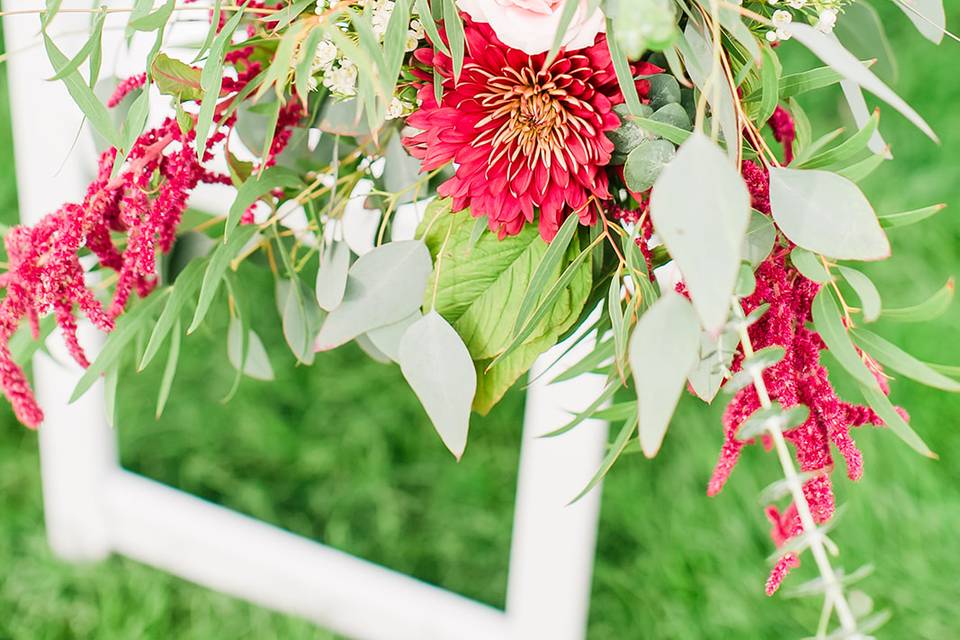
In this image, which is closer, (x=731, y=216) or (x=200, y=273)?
(x=731, y=216)

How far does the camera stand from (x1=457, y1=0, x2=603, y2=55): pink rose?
38 centimetres

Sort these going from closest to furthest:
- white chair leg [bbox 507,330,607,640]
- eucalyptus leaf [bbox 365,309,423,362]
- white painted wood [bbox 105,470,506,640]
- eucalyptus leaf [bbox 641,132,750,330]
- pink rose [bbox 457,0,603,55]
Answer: eucalyptus leaf [bbox 641,132,750,330]
pink rose [bbox 457,0,603,55]
eucalyptus leaf [bbox 365,309,423,362]
white chair leg [bbox 507,330,607,640]
white painted wood [bbox 105,470,506,640]

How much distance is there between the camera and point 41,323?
0.59 m

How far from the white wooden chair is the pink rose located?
0.32 m

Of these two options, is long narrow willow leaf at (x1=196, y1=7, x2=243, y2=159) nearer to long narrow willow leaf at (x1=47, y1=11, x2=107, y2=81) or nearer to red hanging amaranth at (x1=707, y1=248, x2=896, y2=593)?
long narrow willow leaf at (x1=47, y1=11, x2=107, y2=81)

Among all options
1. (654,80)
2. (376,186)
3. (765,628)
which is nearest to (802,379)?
(654,80)

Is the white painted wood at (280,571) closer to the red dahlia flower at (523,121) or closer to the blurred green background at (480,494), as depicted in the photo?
the blurred green background at (480,494)

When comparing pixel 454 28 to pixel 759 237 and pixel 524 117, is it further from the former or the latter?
pixel 759 237

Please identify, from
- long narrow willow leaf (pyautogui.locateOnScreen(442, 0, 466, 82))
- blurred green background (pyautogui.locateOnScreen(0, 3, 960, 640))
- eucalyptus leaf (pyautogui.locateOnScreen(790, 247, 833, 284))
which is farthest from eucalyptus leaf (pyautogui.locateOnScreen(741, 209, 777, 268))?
blurred green background (pyautogui.locateOnScreen(0, 3, 960, 640))

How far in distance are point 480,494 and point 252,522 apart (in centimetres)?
31

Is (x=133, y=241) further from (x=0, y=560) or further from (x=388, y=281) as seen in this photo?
(x=0, y=560)

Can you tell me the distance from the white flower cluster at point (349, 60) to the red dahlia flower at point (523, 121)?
0.02 metres

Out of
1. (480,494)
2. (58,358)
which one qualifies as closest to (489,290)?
(58,358)

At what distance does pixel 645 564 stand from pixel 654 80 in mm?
791
